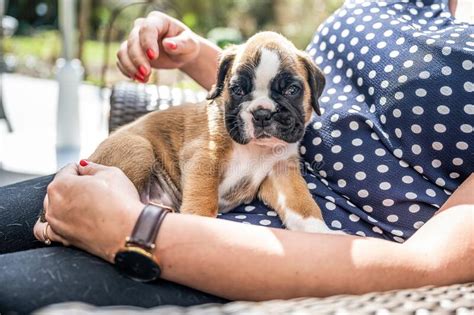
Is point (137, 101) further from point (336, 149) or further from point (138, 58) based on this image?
point (336, 149)

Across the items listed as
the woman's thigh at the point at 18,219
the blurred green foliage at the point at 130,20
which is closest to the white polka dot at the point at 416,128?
the woman's thigh at the point at 18,219

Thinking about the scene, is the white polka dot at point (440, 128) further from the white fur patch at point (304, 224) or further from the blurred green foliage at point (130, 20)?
the blurred green foliage at point (130, 20)

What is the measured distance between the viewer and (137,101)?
7.67ft

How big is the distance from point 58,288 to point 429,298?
62 cm

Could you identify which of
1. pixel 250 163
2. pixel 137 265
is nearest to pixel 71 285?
pixel 137 265

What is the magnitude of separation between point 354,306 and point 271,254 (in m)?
0.21

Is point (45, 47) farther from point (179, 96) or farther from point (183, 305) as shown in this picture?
point (183, 305)

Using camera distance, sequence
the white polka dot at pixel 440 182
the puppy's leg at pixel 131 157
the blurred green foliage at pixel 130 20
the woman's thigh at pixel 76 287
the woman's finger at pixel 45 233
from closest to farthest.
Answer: the woman's thigh at pixel 76 287
the woman's finger at pixel 45 233
the white polka dot at pixel 440 182
the puppy's leg at pixel 131 157
the blurred green foliage at pixel 130 20

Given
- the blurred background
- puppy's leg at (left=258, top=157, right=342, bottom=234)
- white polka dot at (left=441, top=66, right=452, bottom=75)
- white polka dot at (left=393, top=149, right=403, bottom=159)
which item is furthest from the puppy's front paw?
the blurred background

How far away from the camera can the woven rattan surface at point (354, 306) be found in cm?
95

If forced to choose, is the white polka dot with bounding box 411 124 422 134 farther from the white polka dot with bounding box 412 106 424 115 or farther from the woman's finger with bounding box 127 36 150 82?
the woman's finger with bounding box 127 36 150 82

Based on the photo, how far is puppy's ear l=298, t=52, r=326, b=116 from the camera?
1.64m

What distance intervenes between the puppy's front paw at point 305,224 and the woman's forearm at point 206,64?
65 centimetres

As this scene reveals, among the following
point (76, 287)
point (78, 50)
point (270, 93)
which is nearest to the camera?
point (76, 287)
